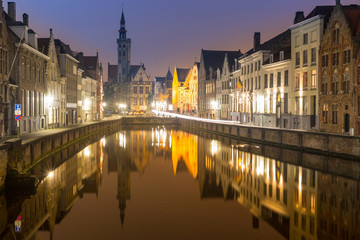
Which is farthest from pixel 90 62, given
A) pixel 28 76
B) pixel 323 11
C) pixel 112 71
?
pixel 112 71

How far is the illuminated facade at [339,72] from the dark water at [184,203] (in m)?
10.5

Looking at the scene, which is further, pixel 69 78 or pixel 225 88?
pixel 225 88

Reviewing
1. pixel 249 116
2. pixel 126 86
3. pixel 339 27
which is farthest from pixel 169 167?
pixel 126 86

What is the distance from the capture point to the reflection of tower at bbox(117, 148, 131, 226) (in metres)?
19.8

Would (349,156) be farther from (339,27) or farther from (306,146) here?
(339,27)

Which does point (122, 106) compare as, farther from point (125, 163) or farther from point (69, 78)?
point (125, 163)

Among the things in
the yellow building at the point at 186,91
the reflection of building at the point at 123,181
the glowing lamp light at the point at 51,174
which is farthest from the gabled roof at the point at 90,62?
the glowing lamp light at the point at 51,174

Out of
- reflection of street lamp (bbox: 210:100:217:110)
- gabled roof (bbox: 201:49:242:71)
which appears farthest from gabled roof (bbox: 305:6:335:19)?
gabled roof (bbox: 201:49:242:71)

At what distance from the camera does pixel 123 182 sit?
2616 cm

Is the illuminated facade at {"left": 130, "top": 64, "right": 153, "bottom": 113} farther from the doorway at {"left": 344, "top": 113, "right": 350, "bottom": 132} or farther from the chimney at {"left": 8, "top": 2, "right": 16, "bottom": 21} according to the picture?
the doorway at {"left": 344, "top": 113, "right": 350, "bottom": 132}

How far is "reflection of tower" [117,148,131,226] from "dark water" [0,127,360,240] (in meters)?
0.08

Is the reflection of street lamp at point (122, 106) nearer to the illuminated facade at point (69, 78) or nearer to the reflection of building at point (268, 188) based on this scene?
the illuminated facade at point (69, 78)

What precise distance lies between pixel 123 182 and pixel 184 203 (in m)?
6.94

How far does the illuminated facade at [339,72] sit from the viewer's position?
37500 millimetres
